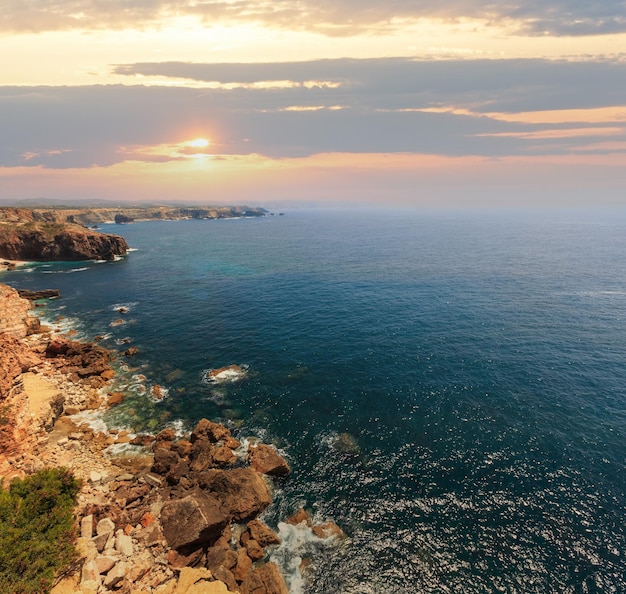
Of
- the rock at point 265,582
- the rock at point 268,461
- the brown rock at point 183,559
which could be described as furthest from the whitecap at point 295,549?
the brown rock at point 183,559

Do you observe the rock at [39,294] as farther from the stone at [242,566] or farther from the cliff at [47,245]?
the stone at [242,566]

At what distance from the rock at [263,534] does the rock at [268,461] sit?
6834 millimetres

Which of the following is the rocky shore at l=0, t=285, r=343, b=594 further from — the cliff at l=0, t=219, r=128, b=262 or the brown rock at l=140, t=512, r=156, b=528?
the cliff at l=0, t=219, r=128, b=262

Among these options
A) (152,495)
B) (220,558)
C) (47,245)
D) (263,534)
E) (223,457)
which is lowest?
(220,558)

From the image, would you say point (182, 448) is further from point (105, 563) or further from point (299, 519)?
point (299, 519)

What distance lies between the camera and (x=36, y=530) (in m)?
29.3

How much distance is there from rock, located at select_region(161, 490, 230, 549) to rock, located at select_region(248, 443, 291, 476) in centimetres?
701

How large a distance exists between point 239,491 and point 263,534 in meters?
5.30

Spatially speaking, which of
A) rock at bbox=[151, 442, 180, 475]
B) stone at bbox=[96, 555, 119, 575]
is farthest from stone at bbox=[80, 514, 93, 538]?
rock at bbox=[151, 442, 180, 475]

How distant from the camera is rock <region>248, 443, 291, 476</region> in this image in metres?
41.6

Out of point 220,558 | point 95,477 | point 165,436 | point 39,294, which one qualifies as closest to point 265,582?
point 220,558

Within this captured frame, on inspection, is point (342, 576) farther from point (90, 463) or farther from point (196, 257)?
point (196, 257)

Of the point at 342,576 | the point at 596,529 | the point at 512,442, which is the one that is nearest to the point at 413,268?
the point at 512,442

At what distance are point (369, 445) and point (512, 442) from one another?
20132 mm
